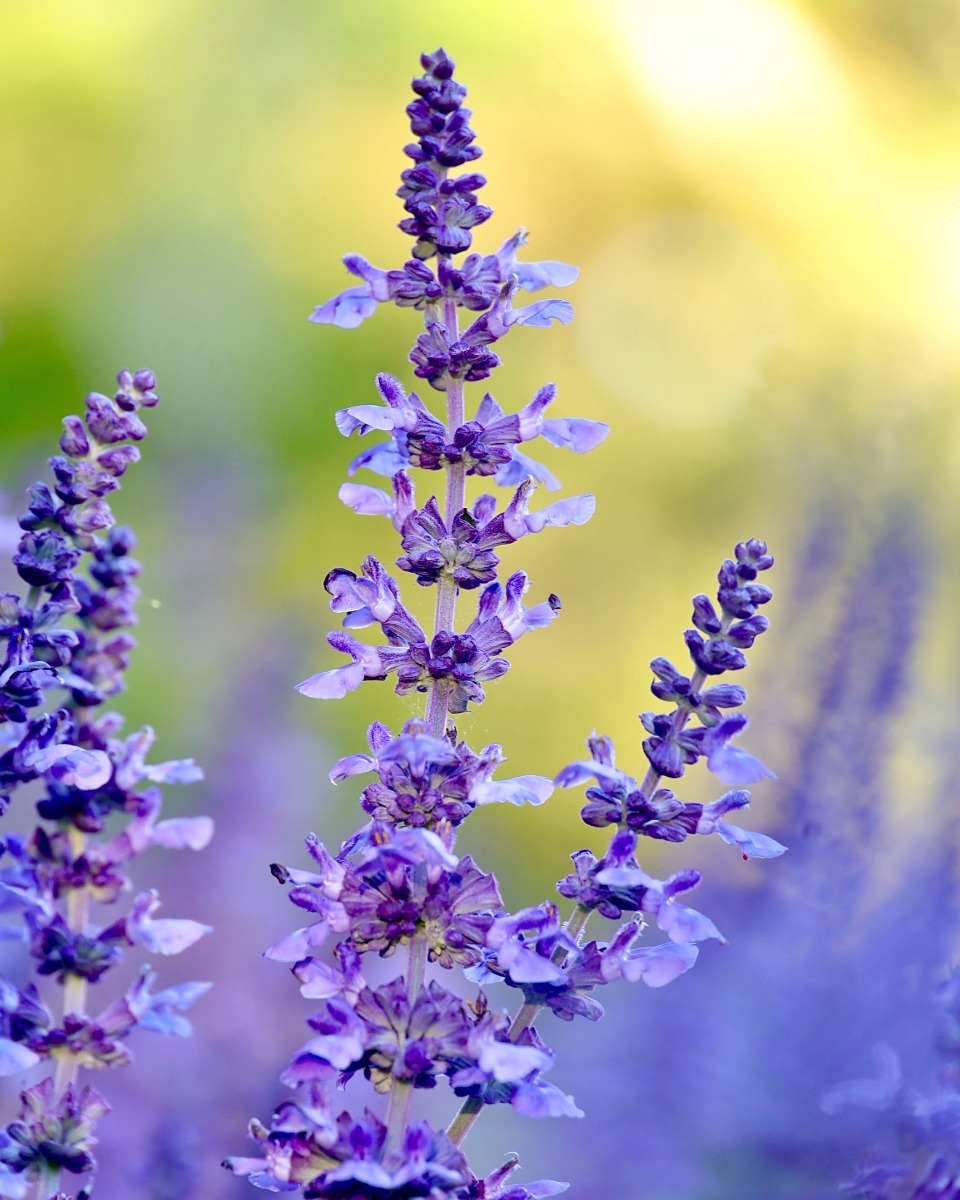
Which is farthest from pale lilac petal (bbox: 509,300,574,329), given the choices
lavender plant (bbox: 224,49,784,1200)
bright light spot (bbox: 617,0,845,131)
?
bright light spot (bbox: 617,0,845,131)

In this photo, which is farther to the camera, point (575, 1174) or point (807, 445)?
point (807, 445)

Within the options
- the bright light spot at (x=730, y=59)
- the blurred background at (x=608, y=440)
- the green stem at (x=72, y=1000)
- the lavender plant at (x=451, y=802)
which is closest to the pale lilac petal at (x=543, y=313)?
the lavender plant at (x=451, y=802)

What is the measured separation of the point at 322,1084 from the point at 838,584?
48.0 inches

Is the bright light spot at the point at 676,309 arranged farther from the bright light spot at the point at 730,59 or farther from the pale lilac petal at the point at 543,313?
the pale lilac petal at the point at 543,313

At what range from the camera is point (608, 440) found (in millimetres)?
3963

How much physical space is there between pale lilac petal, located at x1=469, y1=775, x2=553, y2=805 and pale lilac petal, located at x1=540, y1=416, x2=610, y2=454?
0.50 feet

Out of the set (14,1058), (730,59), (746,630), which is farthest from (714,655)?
(730,59)

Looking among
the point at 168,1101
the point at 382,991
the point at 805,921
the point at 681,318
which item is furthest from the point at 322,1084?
the point at 681,318

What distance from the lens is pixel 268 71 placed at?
4.23 metres

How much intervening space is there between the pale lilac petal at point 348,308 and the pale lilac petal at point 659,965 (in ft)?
0.99

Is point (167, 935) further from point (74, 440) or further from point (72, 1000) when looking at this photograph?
point (74, 440)

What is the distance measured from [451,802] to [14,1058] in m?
0.22

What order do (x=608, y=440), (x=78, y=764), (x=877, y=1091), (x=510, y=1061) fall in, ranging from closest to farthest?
(x=510, y=1061), (x=78, y=764), (x=877, y=1091), (x=608, y=440)

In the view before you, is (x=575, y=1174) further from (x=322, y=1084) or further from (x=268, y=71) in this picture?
(x=268, y=71)
